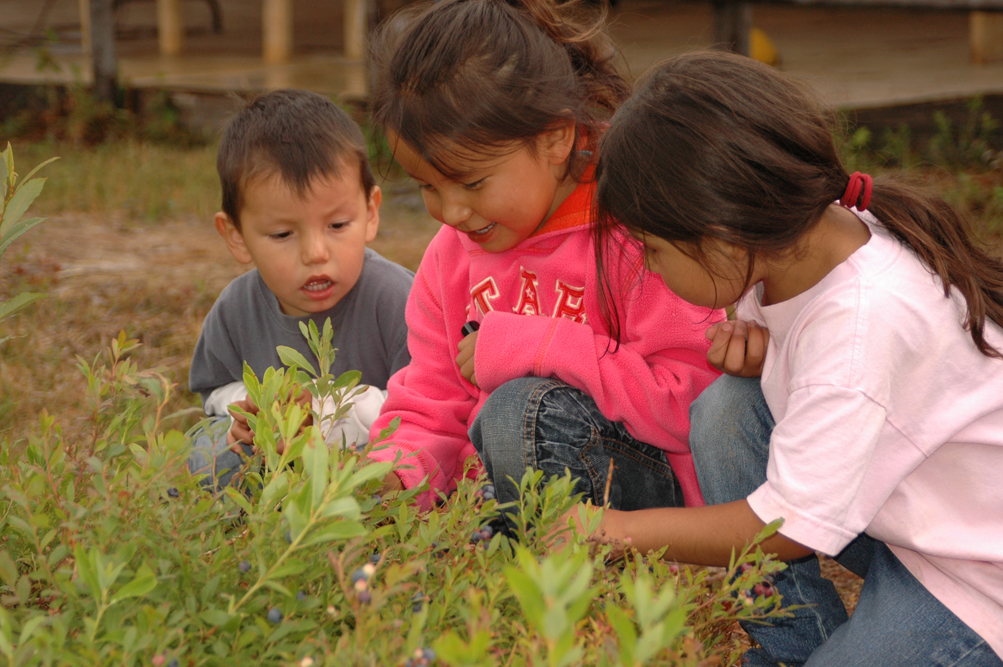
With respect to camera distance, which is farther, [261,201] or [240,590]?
[261,201]

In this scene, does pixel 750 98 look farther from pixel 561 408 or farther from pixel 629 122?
pixel 561 408

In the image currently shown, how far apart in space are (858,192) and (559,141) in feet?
2.20

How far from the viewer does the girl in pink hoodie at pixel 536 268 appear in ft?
6.26

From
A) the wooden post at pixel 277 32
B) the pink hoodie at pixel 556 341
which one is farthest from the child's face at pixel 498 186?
the wooden post at pixel 277 32

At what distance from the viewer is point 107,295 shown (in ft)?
12.3

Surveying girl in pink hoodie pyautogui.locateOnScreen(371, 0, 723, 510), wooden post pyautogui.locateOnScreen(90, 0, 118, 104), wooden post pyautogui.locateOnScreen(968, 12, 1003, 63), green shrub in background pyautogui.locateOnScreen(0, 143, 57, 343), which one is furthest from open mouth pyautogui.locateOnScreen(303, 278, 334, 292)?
wooden post pyautogui.locateOnScreen(968, 12, 1003, 63)

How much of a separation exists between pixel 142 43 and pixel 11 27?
1.69 metres

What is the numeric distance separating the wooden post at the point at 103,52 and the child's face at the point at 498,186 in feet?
18.8

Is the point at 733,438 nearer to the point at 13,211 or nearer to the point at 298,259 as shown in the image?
the point at 298,259

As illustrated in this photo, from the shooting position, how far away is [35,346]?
325 cm

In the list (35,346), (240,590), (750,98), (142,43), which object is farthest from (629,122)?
(142,43)

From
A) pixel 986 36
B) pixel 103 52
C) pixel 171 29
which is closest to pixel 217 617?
pixel 103 52

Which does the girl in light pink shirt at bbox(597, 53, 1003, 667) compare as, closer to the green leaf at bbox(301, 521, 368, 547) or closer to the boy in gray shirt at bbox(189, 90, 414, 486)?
the green leaf at bbox(301, 521, 368, 547)

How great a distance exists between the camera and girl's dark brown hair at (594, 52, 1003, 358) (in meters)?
1.53
